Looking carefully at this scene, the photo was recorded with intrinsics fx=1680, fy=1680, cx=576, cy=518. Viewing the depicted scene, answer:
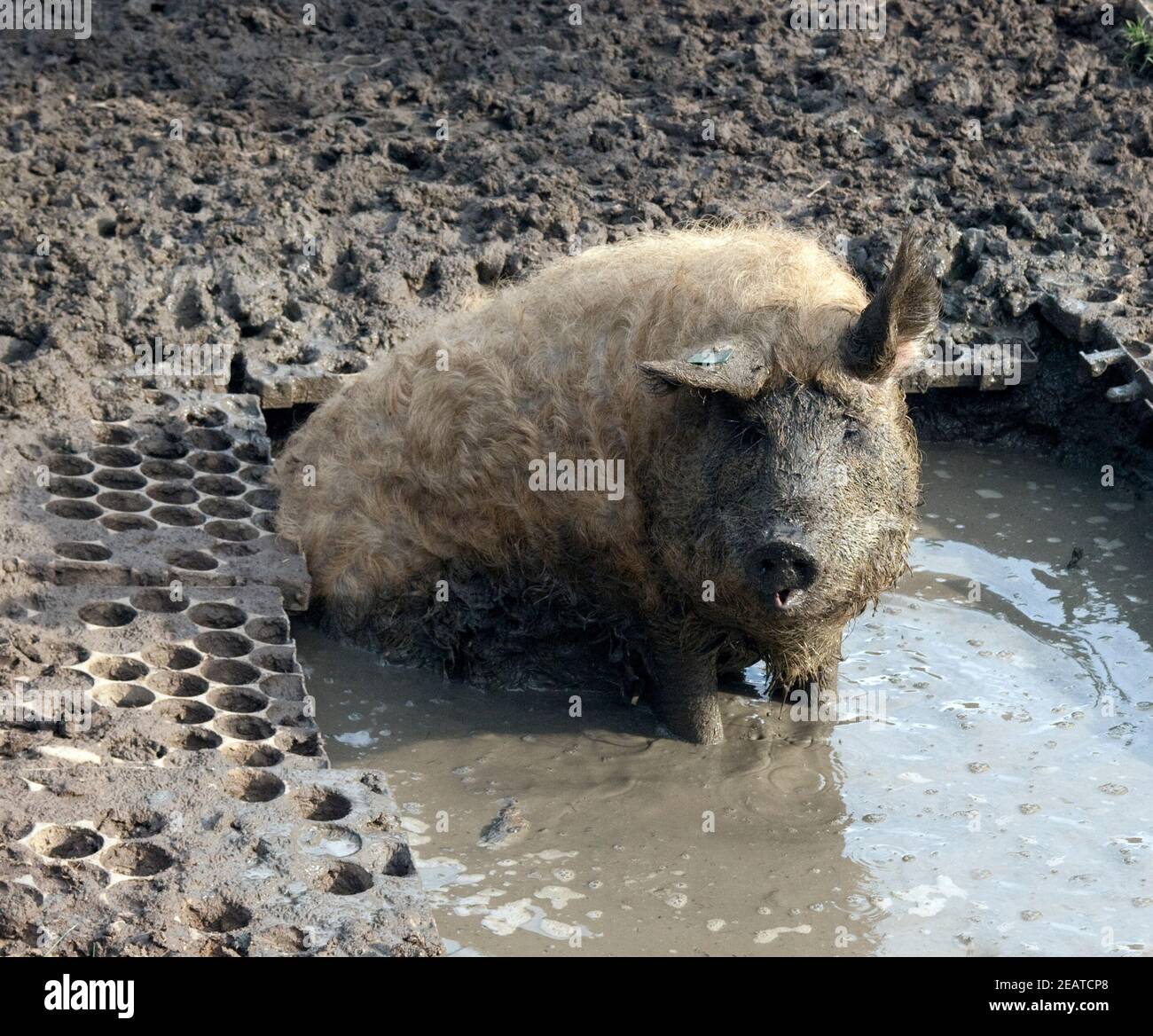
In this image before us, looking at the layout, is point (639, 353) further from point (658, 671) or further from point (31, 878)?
point (31, 878)

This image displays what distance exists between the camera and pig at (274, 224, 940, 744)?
5277mm

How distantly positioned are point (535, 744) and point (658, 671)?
20.3 inches

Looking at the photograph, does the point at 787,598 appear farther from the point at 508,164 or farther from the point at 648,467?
the point at 508,164

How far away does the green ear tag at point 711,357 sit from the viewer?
5195mm

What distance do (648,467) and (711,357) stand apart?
0.60m

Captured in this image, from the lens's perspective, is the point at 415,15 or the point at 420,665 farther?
the point at 415,15

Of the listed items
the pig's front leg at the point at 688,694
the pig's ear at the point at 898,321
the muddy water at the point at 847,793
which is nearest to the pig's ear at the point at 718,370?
the pig's ear at the point at 898,321

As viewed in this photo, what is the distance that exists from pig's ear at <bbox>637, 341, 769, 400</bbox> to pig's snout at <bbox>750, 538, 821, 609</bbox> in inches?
19.7

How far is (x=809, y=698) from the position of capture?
620 centimetres

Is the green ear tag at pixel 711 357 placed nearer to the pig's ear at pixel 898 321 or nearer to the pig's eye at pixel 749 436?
the pig's eye at pixel 749 436

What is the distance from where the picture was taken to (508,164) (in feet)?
28.9

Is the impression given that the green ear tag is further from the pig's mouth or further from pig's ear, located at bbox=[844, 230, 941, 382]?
the pig's mouth

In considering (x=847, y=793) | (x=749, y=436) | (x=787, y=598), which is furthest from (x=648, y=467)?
(x=847, y=793)
